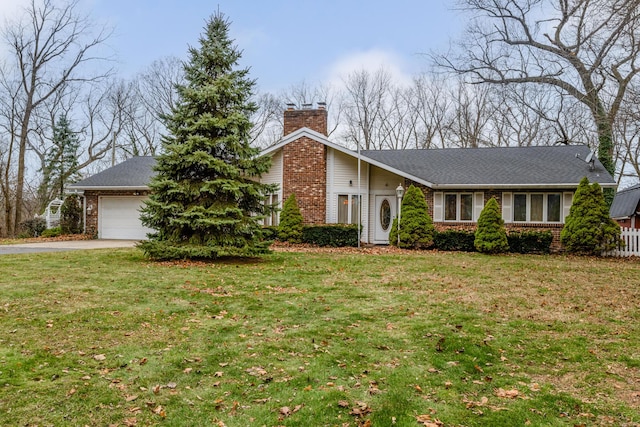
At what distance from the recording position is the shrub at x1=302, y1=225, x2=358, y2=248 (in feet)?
52.8

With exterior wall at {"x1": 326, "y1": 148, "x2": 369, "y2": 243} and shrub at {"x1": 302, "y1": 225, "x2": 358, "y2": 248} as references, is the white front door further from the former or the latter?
shrub at {"x1": 302, "y1": 225, "x2": 358, "y2": 248}

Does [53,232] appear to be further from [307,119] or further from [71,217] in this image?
[307,119]

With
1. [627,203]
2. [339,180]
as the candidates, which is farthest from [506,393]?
[627,203]

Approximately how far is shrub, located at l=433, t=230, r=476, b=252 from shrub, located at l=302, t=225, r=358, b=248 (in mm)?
2925

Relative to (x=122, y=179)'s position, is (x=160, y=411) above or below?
below

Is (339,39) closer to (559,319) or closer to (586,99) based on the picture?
(586,99)

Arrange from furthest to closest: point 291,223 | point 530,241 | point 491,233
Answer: point 291,223, point 530,241, point 491,233

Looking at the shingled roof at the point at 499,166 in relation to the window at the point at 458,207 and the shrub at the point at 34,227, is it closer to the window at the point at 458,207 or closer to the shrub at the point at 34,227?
the window at the point at 458,207

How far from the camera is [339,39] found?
71.4 ft

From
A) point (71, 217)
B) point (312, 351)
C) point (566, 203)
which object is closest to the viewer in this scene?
point (312, 351)

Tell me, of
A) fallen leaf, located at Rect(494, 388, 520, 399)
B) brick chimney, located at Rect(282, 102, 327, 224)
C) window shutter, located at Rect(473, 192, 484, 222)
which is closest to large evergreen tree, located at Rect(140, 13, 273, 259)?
brick chimney, located at Rect(282, 102, 327, 224)

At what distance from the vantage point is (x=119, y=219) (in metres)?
20.1

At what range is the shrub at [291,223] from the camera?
16375 millimetres

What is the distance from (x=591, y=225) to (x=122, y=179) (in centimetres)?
1894
